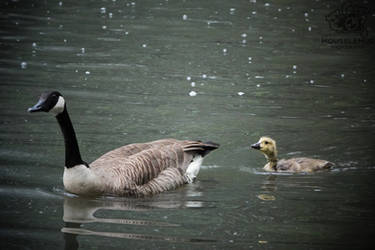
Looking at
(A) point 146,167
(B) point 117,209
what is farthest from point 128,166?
(B) point 117,209

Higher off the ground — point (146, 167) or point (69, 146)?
point (69, 146)

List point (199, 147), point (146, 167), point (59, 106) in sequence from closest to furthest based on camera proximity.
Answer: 1. point (59, 106)
2. point (146, 167)
3. point (199, 147)

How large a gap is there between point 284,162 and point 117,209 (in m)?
3.06

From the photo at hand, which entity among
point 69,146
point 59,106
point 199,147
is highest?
point 59,106

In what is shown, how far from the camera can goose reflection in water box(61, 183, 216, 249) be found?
7.29 m

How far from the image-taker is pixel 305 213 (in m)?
8.24

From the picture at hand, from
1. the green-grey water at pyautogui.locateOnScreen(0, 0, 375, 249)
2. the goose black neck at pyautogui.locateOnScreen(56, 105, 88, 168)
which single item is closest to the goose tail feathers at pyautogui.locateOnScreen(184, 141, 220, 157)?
the green-grey water at pyautogui.locateOnScreen(0, 0, 375, 249)

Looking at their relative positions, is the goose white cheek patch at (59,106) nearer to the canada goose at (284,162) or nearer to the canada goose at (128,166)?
the canada goose at (128,166)

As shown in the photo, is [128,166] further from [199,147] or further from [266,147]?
[266,147]

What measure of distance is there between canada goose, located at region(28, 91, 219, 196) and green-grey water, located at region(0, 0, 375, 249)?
0.66 ft

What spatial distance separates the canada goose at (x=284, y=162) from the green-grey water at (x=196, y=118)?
0.47 ft

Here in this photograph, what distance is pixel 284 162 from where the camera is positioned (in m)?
10.3

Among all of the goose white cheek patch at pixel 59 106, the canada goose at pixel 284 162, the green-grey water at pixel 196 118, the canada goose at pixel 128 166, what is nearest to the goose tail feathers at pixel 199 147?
the canada goose at pixel 128 166

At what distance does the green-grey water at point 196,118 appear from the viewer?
7676 millimetres
